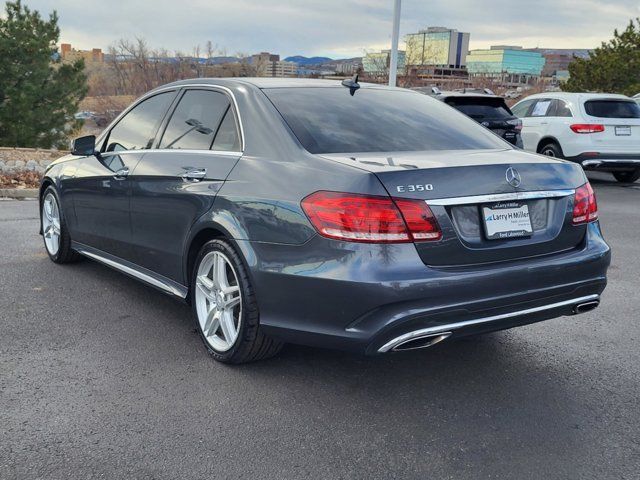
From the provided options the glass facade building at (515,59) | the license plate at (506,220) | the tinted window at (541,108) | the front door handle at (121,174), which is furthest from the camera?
the glass facade building at (515,59)

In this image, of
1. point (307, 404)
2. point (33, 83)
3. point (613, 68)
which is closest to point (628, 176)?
point (307, 404)

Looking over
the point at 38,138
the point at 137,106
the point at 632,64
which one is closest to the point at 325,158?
the point at 137,106

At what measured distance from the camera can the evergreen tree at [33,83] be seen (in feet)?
56.1

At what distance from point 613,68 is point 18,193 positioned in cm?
2636

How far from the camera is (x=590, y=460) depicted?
9.38ft

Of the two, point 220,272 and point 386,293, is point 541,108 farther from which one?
point 386,293

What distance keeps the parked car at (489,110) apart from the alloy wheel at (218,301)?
8.93 metres

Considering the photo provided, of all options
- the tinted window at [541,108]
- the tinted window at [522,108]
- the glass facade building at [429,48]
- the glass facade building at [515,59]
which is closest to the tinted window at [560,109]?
the tinted window at [541,108]

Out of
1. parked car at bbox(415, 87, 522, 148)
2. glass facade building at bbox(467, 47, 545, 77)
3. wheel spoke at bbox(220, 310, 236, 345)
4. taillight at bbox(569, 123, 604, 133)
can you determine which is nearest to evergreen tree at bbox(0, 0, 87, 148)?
parked car at bbox(415, 87, 522, 148)

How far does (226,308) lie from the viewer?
3.79m

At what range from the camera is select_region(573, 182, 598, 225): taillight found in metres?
3.55

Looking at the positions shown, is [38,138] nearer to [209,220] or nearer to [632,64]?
[209,220]

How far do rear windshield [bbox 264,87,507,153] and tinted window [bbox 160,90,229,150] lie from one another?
39 cm

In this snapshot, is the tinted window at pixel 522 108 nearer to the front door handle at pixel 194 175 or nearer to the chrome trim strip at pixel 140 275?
the chrome trim strip at pixel 140 275
